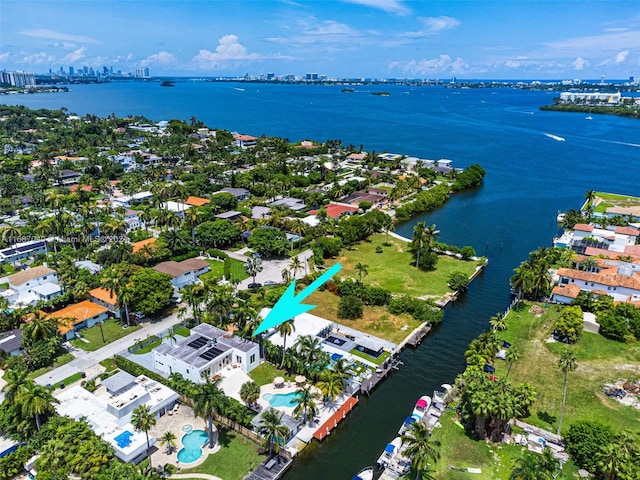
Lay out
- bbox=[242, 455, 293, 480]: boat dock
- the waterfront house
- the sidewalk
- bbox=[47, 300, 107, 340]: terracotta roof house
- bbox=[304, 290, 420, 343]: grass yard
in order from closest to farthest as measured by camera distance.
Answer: bbox=[242, 455, 293, 480]: boat dock < the sidewalk < bbox=[47, 300, 107, 340]: terracotta roof house < bbox=[304, 290, 420, 343]: grass yard < the waterfront house

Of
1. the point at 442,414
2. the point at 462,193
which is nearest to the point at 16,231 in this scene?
the point at 442,414

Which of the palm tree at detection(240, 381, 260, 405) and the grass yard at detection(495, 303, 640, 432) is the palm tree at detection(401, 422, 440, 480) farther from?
the palm tree at detection(240, 381, 260, 405)

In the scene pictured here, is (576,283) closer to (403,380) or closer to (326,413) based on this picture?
(403,380)

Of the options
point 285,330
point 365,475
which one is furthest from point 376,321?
point 365,475

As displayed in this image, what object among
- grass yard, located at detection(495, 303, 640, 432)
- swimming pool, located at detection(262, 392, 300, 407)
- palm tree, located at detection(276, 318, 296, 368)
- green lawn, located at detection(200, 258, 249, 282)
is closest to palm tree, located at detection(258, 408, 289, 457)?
swimming pool, located at detection(262, 392, 300, 407)

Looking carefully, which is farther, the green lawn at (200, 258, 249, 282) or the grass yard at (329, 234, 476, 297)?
the green lawn at (200, 258, 249, 282)

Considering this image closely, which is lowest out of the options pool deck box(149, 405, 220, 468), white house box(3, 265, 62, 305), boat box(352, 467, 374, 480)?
boat box(352, 467, 374, 480)

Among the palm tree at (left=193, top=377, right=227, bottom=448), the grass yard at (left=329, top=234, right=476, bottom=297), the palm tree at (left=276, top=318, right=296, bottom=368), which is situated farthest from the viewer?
the grass yard at (left=329, top=234, right=476, bottom=297)
